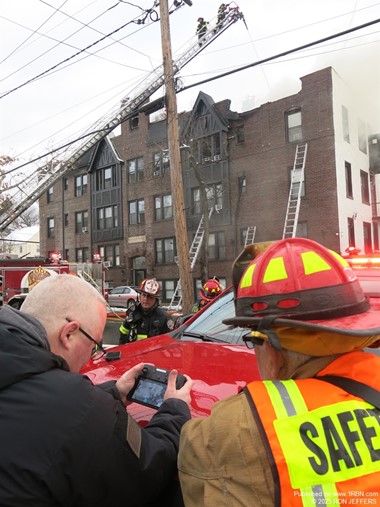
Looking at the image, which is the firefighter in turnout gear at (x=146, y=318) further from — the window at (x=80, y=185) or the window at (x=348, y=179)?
the window at (x=80, y=185)

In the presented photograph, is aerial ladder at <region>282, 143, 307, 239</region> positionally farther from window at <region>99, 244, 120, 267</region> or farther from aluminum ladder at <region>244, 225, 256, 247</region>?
window at <region>99, 244, 120, 267</region>

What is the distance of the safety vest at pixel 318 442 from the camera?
859 mm

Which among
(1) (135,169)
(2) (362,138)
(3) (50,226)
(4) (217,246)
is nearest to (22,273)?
(4) (217,246)

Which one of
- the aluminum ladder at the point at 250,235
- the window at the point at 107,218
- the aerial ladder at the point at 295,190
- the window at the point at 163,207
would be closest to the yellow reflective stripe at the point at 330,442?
the aerial ladder at the point at 295,190

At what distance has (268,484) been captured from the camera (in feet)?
2.91

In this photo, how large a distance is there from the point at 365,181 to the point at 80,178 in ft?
63.1

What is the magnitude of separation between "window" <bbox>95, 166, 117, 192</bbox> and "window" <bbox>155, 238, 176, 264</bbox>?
574 cm

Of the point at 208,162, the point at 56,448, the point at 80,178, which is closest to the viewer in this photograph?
the point at 56,448

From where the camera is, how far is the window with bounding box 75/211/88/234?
99.1 ft

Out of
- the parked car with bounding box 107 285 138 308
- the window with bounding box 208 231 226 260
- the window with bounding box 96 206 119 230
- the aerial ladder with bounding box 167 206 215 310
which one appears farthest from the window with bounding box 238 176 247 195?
the window with bounding box 96 206 119 230

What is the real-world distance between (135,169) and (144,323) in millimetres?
22906

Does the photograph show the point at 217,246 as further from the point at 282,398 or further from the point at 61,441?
the point at 282,398

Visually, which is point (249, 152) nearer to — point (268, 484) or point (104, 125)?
point (104, 125)

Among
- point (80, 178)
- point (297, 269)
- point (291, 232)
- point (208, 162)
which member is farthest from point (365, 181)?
point (297, 269)
